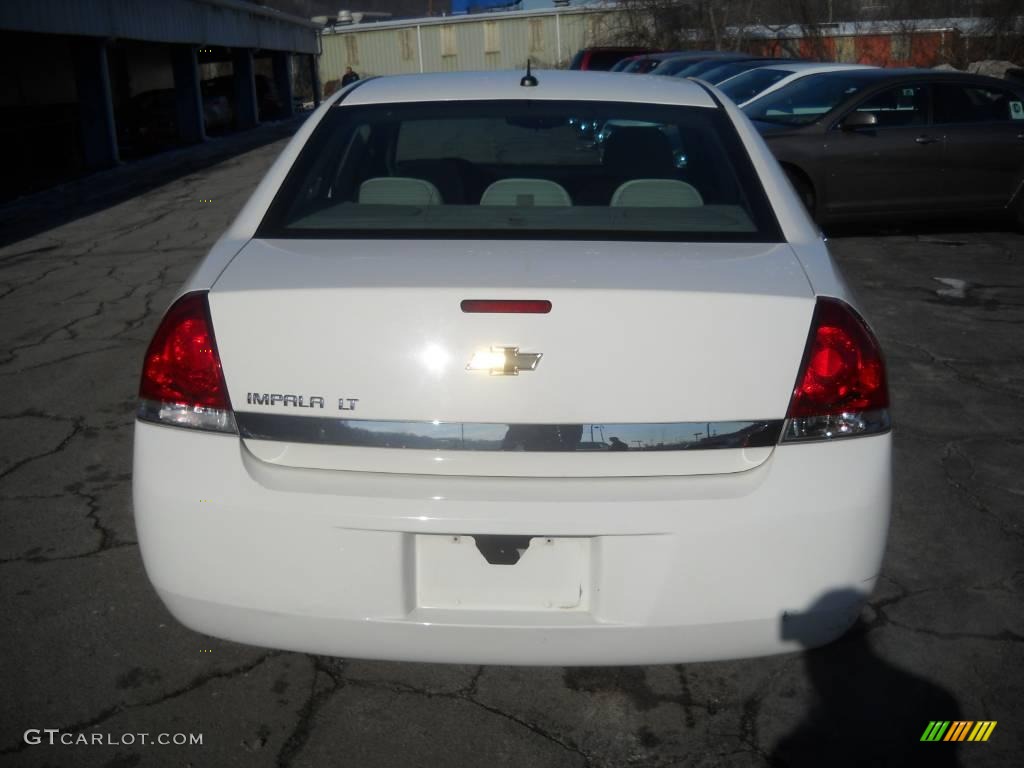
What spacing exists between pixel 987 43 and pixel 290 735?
28.0m

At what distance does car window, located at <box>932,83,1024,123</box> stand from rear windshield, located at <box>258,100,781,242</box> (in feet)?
22.0

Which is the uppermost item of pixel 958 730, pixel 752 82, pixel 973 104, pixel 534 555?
pixel 752 82

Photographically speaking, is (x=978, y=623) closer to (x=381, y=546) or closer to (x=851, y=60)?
(x=381, y=546)

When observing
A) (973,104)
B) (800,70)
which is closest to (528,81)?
(973,104)

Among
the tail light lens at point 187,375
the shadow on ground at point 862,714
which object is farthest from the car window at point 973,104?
the tail light lens at point 187,375

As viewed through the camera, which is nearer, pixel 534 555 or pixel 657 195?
pixel 534 555

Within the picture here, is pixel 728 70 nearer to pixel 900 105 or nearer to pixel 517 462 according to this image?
pixel 900 105

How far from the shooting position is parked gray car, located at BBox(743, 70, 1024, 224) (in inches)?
358

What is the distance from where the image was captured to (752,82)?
11984mm

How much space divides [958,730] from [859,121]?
24.1ft

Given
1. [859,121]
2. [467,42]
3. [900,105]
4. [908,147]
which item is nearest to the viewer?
[859,121]

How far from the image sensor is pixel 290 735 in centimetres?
259

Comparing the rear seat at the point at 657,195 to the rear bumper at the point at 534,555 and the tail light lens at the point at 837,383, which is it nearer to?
the tail light lens at the point at 837,383

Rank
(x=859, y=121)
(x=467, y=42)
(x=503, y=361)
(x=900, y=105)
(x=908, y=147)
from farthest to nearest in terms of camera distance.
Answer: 1. (x=467, y=42)
2. (x=900, y=105)
3. (x=908, y=147)
4. (x=859, y=121)
5. (x=503, y=361)
